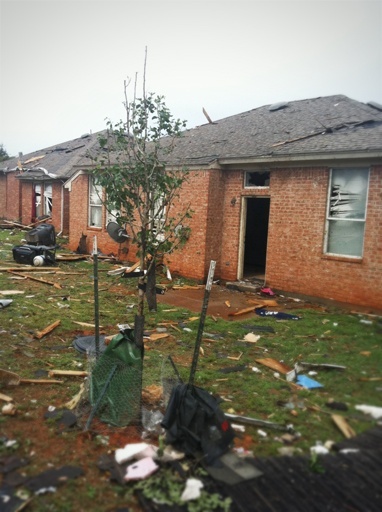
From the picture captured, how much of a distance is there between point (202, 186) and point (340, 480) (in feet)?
30.2

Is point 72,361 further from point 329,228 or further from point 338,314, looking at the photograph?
point 329,228

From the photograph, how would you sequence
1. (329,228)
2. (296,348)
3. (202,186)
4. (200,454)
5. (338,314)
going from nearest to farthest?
(200,454)
(296,348)
(338,314)
(329,228)
(202,186)

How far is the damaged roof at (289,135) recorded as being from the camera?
914 centimetres

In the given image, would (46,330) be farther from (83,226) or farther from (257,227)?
(257,227)

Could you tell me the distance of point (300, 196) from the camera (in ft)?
32.6

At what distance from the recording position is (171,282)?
39.3ft

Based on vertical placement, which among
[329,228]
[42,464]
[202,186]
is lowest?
[42,464]

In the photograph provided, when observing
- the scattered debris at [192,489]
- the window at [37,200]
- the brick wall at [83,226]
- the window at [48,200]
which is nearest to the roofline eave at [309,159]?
the brick wall at [83,226]

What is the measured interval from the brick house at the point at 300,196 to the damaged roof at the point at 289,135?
3cm

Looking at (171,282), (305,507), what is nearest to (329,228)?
(171,282)

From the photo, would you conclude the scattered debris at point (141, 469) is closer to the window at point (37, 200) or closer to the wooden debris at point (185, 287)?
the wooden debris at point (185, 287)

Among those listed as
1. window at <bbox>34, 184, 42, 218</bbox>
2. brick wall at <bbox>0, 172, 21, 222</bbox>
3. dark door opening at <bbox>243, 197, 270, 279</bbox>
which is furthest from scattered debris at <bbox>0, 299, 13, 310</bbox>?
brick wall at <bbox>0, 172, 21, 222</bbox>

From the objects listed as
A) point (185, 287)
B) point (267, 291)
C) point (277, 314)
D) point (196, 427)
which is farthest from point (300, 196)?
point (196, 427)

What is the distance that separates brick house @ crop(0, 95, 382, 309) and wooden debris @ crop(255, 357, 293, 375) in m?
3.95
